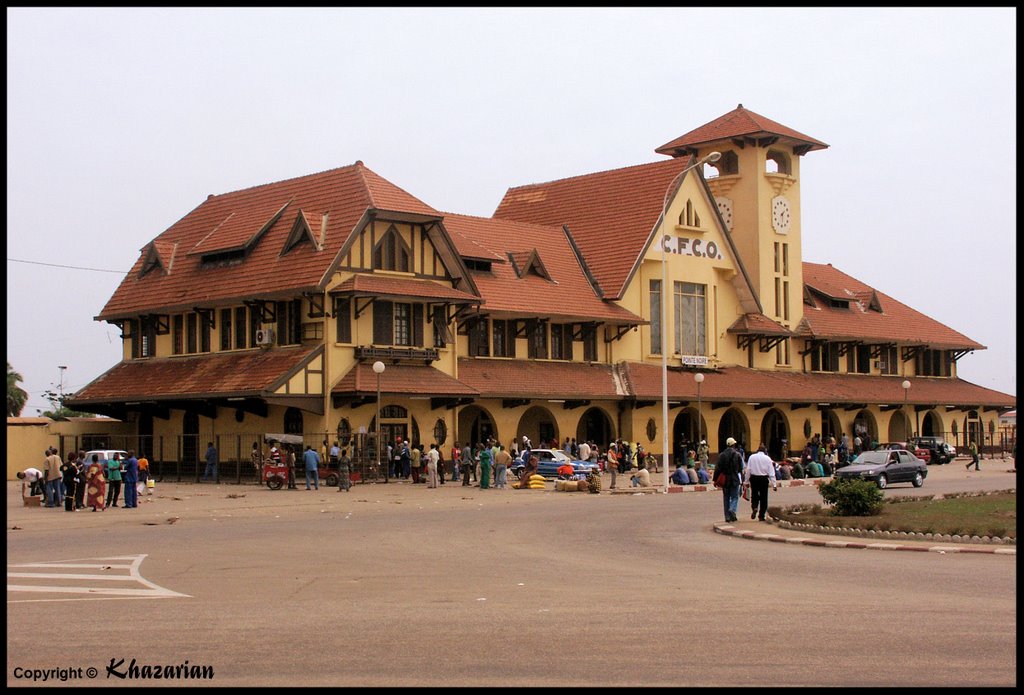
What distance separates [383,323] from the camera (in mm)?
49188

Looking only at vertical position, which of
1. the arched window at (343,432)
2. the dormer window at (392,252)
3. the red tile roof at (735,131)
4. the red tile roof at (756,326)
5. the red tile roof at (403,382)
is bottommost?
the arched window at (343,432)

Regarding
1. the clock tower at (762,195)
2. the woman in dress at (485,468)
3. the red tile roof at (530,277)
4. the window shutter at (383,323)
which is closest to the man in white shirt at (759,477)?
the woman in dress at (485,468)

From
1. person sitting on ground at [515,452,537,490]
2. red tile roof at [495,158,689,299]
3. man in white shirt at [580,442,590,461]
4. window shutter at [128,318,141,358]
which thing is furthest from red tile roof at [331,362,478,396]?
window shutter at [128,318,141,358]

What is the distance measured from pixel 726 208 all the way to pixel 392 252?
25130mm

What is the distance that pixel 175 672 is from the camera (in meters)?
10.7

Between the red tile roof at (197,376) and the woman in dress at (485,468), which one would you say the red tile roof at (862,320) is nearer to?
the woman in dress at (485,468)

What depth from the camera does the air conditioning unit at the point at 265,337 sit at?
48.9 meters

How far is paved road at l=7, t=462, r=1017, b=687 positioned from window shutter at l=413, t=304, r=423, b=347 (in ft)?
76.3

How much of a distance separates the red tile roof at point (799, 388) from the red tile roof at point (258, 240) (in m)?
14.1

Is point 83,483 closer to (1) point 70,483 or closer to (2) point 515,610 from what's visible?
(1) point 70,483

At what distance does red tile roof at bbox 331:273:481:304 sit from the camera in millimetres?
47031

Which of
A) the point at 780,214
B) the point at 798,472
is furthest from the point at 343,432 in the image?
the point at 780,214

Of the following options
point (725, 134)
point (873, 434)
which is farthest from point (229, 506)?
point (873, 434)

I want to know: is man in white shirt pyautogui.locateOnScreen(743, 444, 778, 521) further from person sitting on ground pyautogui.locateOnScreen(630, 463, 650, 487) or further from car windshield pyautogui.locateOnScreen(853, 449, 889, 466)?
car windshield pyautogui.locateOnScreen(853, 449, 889, 466)
